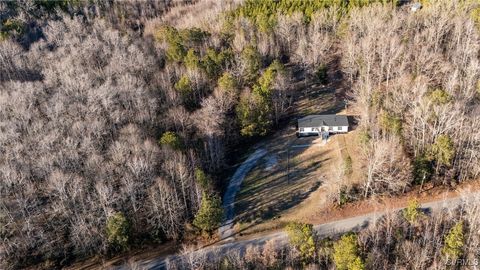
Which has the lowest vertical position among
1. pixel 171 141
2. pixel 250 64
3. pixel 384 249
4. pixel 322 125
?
pixel 384 249

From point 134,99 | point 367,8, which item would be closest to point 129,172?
point 134,99

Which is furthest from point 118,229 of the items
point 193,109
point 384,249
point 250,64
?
point 250,64

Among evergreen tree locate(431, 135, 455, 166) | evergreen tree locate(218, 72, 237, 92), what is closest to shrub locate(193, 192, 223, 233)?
evergreen tree locate(218, 72, 237, 92)

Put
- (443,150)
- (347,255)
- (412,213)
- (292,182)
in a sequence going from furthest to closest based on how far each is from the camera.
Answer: (292,182)
(443,150)
(412,213)
(347,255)

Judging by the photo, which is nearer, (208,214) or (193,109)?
(208,214)

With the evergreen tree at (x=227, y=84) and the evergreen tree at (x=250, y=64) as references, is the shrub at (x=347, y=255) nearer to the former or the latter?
the evergreen tree at (x=227, y=84)

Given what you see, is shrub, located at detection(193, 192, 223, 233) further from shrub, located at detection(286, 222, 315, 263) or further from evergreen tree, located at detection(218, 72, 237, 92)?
evergreen tree, located at detection(218, 72, 237, 92)

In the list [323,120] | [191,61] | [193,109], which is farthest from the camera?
[191,61]

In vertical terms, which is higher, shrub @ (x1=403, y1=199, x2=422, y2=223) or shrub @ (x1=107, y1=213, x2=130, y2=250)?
shrub @ (x1=107, y1=213, x2=130, y2=250)

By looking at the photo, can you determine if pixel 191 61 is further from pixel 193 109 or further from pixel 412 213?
pixel 412 213
